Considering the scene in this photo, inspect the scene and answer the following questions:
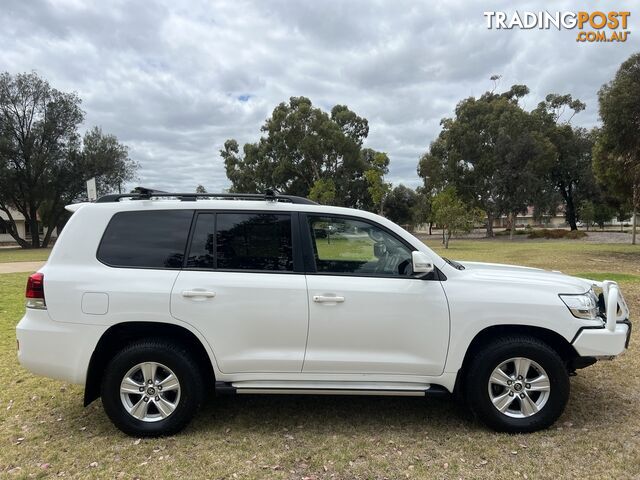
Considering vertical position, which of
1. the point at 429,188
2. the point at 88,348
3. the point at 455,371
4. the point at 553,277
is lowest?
the point at 455,371

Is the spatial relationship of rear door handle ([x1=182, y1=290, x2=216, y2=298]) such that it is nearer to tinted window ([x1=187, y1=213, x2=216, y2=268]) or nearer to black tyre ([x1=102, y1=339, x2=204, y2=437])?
tinted window ([x1=187, y1=213, x2=216, y2=268])

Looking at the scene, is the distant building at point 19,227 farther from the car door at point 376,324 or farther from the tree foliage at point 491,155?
the car door at point 376,324

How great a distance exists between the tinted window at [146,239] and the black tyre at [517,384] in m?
2.54

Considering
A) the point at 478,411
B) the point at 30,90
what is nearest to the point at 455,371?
the point at 478,411

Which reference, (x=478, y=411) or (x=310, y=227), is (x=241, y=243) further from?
(x=478, y=411)

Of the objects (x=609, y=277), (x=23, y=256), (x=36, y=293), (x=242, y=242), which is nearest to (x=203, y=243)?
(x=242, y=242)

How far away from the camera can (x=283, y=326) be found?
348 centimetres

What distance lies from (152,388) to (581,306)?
344 centimetres

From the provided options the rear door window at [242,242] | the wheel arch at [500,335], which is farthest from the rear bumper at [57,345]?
the wheel arch at [500,335]

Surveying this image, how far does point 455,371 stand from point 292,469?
Result: 1431mm

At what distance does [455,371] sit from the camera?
3.54 metres

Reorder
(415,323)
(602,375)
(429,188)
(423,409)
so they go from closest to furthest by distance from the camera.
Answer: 1. (415,323)
2. (423,409)
3. (602,375)
4. (429,188)

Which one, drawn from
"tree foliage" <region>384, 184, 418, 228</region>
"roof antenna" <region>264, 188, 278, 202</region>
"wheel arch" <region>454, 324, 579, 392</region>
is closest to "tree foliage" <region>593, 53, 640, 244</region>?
"wheel arch" <region>454, 324, 579, 392</region>

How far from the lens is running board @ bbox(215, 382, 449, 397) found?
11.4 feet
